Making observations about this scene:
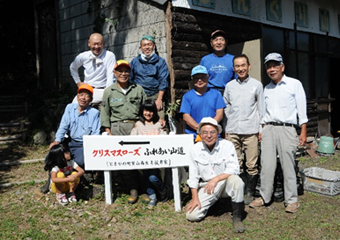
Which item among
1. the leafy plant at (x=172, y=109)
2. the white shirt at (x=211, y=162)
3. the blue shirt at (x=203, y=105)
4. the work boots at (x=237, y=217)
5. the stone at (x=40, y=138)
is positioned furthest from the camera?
the stone at (x=40, y=138)

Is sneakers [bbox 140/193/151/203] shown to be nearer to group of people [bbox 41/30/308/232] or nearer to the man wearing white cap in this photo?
group of people [bbox 41/30/308/232]

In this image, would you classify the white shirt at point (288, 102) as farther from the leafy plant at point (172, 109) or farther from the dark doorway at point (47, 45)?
the dark doorway at point (47, 45)

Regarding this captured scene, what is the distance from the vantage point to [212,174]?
4.12 meters

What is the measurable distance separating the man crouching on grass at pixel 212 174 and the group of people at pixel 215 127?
0.04ft

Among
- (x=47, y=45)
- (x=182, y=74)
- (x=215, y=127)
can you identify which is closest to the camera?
(x=215, y=127)

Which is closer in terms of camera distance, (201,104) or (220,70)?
(201,104)

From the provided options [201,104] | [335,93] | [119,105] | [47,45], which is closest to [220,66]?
[201,104]

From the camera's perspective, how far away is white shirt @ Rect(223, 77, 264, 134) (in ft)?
15.2

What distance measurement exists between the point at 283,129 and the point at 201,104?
1164 millimetres

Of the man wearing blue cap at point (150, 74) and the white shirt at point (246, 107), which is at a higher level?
the man wearing blue cap at point (150, 74)

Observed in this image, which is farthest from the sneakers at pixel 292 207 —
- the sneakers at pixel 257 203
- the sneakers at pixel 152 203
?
the sneakers at pixel 152 203

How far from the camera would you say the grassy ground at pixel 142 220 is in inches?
148

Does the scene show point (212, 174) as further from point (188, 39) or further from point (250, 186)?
point (188, 39)

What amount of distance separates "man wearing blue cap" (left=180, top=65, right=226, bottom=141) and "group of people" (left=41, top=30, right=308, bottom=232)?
0.05 ft
